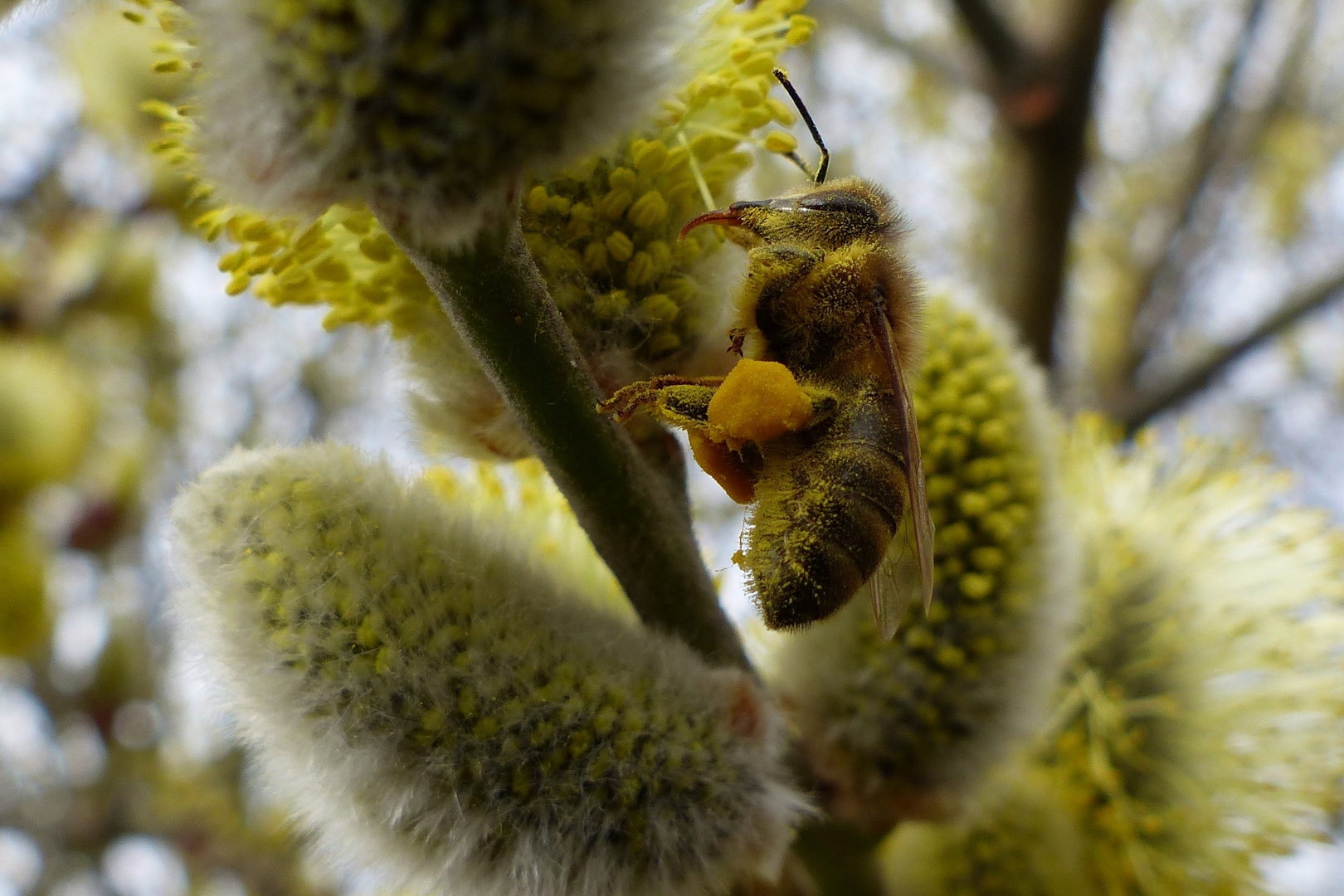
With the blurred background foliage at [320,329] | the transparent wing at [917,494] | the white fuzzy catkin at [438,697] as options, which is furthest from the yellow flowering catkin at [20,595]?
the transparent wing at [917,494]

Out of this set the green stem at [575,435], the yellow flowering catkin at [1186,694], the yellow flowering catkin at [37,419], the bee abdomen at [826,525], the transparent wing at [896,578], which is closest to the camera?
the green stem at [575,435]

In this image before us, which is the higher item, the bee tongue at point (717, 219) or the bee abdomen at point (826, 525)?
the bee tongue at point (717, 219)

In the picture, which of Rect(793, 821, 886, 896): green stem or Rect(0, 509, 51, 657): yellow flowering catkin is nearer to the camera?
Rect(793, 821, 886, 896): green stem

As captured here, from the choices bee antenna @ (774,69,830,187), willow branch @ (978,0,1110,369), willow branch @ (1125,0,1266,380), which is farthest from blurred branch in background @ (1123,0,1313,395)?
bee antenna @ (774,69,830,187)

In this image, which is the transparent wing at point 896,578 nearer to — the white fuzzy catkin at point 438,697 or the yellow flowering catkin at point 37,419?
the white fuzzy catkin at point 438,697

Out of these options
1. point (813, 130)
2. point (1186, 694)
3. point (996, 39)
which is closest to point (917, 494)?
point (813, 130)

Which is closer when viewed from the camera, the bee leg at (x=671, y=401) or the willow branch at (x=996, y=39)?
the bee leg at (x=671, y=401)

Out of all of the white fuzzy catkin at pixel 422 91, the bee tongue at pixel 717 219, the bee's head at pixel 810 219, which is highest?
the white fuzzy catkin at pixel 422 91

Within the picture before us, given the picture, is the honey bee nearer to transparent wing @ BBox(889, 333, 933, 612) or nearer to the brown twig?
transparent wing @ BBox(889, 333, 933, 612)
